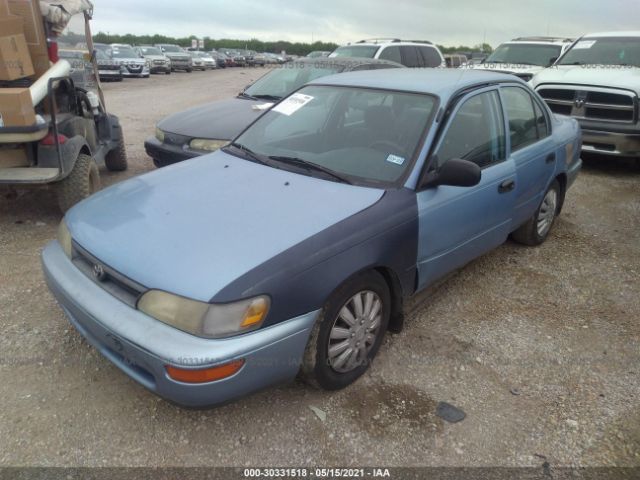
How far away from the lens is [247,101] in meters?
6.64

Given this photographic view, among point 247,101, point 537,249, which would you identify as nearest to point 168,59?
point 247,101

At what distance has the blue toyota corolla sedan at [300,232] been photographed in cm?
208

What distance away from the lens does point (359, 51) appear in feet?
34.1

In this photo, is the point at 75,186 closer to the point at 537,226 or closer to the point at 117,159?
the point at 117,159

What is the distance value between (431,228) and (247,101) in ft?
14.7

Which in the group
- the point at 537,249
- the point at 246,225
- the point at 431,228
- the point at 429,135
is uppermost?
the point at 429,135

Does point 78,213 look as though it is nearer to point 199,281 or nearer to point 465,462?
point 199,281

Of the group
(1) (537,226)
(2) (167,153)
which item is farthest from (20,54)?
(1) (537,226)

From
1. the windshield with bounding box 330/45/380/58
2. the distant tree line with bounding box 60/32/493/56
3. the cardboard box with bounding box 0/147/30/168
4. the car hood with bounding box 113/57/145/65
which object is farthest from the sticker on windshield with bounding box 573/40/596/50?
the distant tree line with bounding box 60/32/493/56

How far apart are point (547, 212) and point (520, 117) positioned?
1.14 metres

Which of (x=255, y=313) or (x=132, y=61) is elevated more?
(x=132, y=61)

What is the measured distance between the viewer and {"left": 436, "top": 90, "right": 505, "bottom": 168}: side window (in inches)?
122

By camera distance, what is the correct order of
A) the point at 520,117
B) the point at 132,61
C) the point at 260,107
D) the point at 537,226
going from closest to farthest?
the point at 520,117 → the point at 537,226 → the point at 260,107 → the point at 132,61

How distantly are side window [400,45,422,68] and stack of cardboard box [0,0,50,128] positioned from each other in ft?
25.2
